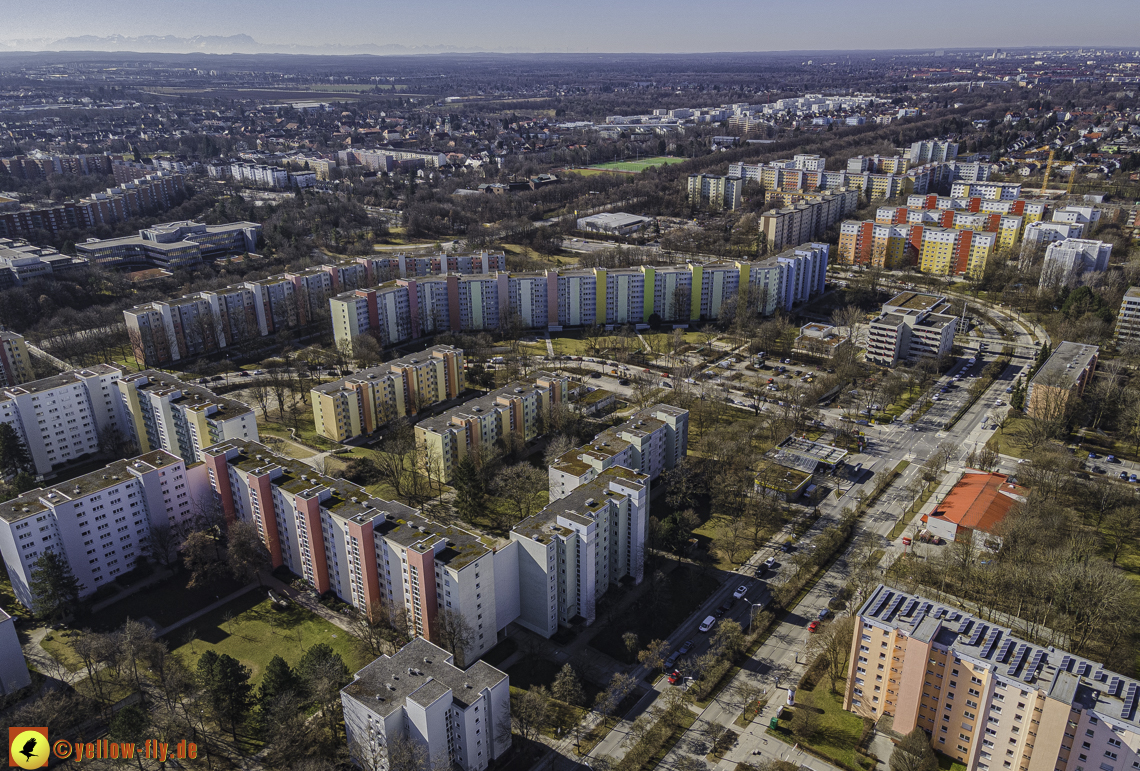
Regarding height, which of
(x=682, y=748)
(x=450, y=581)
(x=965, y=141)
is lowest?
(x=682, y=748)

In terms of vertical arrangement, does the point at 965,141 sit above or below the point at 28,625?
A: above

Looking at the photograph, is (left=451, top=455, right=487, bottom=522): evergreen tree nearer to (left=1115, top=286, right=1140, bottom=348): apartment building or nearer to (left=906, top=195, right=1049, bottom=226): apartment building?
(left=1115, top=286, right=1140, bottom=348): apartment building

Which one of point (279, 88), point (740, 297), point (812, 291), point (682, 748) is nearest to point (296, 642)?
point (682, 748)

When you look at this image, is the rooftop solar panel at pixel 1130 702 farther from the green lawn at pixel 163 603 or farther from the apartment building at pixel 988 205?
the apartment building at pixel 988 205

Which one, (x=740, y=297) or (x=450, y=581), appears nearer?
(x=450, y=581)

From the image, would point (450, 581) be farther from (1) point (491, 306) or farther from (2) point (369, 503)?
(1) point (491, 306)

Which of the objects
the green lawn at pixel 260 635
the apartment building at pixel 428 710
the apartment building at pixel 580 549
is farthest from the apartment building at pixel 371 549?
the apartment building at pixel 428 710

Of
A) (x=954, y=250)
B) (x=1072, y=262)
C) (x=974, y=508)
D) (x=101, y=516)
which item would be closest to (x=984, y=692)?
(x=974, y=508)
